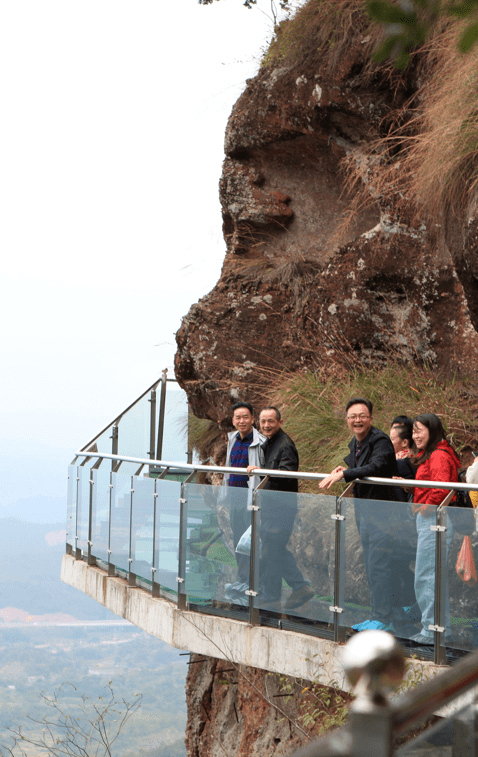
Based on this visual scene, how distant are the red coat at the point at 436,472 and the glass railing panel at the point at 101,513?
4.74 meters

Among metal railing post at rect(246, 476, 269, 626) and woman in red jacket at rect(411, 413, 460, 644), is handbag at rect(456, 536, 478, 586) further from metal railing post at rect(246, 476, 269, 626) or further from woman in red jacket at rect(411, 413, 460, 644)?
metal railing post at rect(246, 476, 269, 626)

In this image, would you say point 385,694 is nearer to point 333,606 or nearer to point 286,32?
point 333,606

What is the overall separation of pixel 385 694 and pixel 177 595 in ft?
20.6

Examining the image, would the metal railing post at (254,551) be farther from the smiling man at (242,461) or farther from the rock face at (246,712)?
the rock face at (246,712)

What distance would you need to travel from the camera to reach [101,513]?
9.39m

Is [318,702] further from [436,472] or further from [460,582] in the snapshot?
[436,472]

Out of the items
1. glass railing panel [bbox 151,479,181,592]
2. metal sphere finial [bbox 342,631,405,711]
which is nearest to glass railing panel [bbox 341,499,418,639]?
glass railing panel [bbox 151,479,181,592]

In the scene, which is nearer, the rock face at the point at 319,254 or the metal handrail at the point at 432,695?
the metal handrail at the point at 432,695

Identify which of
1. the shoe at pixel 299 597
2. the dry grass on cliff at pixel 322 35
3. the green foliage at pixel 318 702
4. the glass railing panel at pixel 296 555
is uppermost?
the dry grass on cliff at pixel 322 35

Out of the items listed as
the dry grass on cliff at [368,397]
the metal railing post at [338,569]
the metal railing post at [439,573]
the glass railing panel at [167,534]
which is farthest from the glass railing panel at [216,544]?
the dry grass on cliff at [368,397]

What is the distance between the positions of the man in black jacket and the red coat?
1027mm

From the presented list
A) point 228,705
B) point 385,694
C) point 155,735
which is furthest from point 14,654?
point 385,694

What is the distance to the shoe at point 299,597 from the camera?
590 cm

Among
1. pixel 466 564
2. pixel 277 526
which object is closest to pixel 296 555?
pixel 277 526
